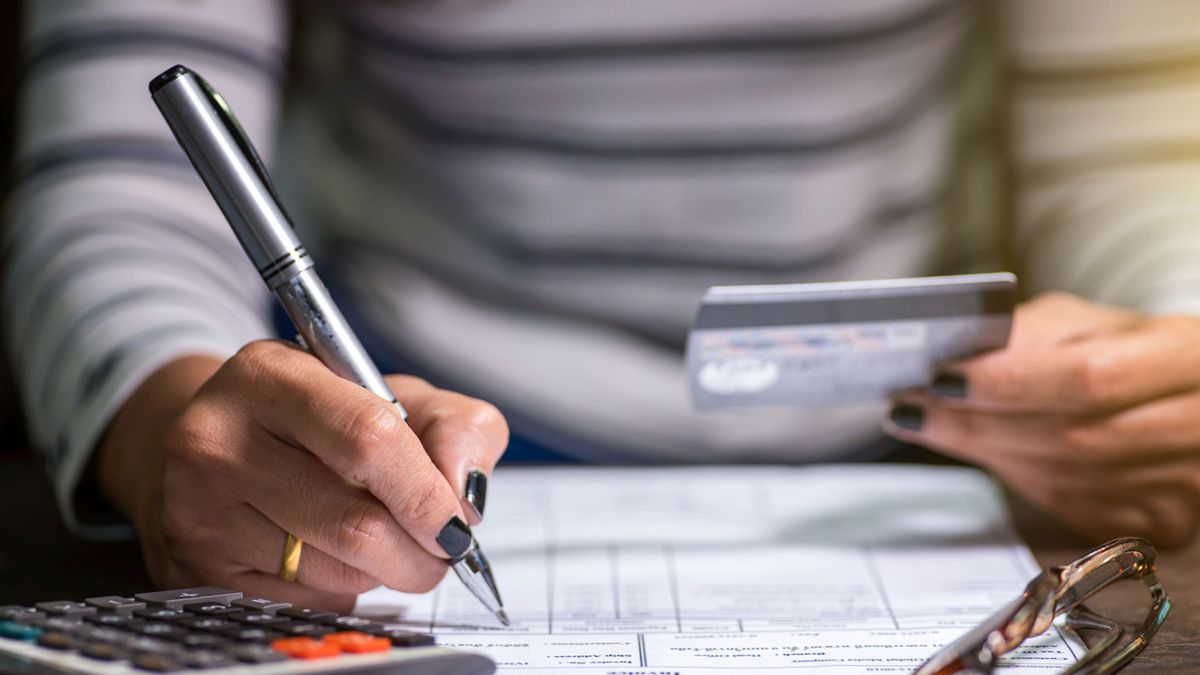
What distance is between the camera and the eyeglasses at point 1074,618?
32cm

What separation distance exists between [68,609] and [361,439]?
112 mm

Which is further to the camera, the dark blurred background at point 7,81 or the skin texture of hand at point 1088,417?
the dark blurred background at point 7,81

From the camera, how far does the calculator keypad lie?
1.03 feet

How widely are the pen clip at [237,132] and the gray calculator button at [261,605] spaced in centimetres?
14

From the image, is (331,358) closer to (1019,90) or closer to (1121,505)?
(1121,505)

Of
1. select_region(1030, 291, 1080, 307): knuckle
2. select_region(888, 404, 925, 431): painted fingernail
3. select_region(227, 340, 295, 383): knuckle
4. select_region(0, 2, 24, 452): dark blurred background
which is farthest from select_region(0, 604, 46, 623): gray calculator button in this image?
select_region(0, 2, 24, 452): dark blurred background

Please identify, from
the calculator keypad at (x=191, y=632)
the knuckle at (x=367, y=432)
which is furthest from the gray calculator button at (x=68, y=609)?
the knuckle at (x=367, y=432)

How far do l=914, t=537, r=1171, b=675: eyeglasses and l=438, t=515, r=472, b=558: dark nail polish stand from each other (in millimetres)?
160

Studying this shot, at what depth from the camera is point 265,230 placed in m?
0.40

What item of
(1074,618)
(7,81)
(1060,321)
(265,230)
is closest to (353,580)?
(265,230)

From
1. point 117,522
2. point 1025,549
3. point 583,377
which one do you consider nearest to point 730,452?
point 583,377

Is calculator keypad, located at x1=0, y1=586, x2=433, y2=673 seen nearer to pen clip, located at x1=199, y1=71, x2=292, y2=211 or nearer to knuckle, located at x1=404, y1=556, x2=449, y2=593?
knuckle, located at x1=404, y1=556, x2=449, y2=593

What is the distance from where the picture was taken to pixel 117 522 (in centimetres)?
53

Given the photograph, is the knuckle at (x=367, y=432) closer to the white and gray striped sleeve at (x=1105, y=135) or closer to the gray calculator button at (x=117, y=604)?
the gray calculator button at (x=117, y=604)
